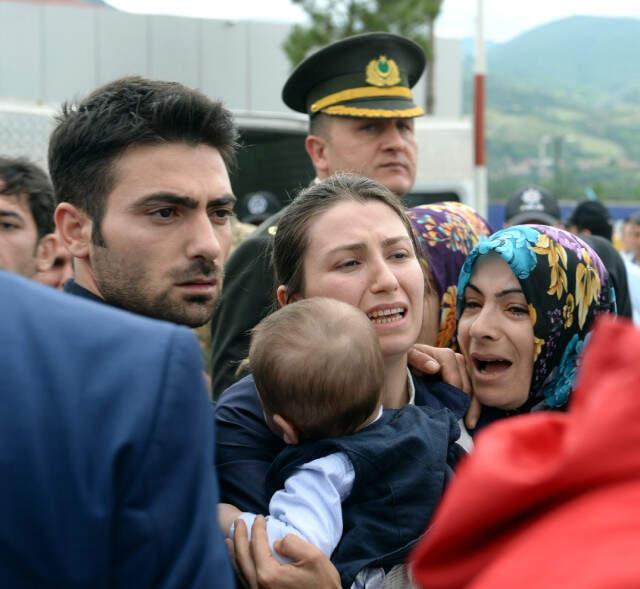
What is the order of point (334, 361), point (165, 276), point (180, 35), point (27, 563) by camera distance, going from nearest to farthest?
1. point (27, 563)
2. point (334, 361)
3. point (165, 276)
4. point (180, 35)

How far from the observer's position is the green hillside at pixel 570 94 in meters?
88.1

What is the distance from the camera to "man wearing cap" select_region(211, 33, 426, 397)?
4.02 meters

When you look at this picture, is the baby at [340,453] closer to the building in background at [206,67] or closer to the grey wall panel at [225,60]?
the building in background at [206,67]

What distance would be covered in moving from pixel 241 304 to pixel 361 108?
1.19 m

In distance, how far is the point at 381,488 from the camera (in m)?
2.03

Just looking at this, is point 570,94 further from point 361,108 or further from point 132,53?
point 361,108

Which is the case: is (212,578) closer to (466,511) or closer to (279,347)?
(466,511)

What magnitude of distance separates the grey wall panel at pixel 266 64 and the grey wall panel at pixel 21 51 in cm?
405

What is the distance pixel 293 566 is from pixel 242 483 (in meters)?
0.25

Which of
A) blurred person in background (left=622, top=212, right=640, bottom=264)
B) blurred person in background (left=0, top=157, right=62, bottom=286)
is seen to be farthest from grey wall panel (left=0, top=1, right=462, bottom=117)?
blurred person in background (left=0, top=157, right=62, bottom=286)

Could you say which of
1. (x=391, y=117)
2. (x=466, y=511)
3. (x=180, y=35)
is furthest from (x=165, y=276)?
(x=180, y=35)

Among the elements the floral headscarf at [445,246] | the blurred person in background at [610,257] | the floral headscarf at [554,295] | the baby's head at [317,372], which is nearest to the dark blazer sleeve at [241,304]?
the floral headscarf at [445,246]

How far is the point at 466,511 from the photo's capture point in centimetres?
98

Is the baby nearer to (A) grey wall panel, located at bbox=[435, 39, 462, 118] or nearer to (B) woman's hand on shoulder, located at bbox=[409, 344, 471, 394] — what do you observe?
(B) woman's hand on shoulder, located at bbox=[409, 344, 471, 394]
